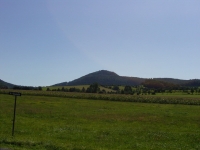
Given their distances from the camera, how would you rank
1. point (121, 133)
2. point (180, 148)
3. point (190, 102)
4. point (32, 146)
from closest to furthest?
point (32, 146)
point (180, 148)
point (121, 133)
point (190, 102)

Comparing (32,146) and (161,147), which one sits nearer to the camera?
(32,146)

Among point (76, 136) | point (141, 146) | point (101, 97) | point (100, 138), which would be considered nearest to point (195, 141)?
point (141, 146)

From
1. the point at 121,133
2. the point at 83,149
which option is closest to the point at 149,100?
the point at 121,133

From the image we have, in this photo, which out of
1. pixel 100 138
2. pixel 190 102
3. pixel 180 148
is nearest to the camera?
pixel 180 148

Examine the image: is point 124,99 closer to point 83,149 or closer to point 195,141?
point 195,141

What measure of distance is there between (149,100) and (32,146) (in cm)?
7527

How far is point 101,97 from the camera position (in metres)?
92.0

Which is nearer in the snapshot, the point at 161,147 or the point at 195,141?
the point at 161,147

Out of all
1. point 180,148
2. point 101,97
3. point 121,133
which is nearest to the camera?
point 180,148

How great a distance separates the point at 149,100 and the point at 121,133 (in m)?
66.0

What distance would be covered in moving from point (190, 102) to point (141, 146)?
225ft

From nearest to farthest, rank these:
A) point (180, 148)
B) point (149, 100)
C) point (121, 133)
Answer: point (180, 148), point (121, 133), point (149, 100)

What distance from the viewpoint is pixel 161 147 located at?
1656 centimetres

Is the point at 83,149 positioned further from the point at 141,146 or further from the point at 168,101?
the point at 168,101
